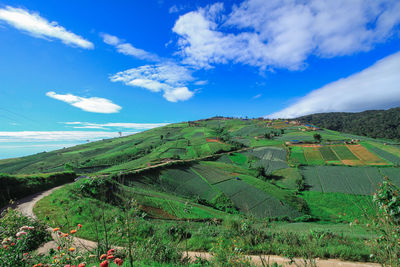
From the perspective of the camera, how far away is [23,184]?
1714 centimetres

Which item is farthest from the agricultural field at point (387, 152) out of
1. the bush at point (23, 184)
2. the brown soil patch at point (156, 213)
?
the bush at point (23, 184)

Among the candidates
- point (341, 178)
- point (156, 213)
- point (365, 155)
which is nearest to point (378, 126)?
point (365, 155)

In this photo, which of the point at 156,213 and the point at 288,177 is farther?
the point at 288,177

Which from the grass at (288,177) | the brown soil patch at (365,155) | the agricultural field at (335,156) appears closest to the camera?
the grass at (288,177)

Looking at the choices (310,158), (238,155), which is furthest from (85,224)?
(310,158)

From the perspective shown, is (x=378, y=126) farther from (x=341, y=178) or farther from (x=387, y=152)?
(x=341, y=178)

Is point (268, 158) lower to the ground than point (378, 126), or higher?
lower

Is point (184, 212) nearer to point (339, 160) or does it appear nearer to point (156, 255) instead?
point (156, 255)

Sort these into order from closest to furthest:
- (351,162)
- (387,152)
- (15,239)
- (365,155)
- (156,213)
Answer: (15,239)
(156,213)
(351,162)
(365,155)
(387,152)

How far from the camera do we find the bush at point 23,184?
15.1m

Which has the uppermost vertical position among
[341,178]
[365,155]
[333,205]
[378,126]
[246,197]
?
[378,126]

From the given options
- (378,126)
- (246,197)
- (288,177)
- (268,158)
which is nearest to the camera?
(246,197)

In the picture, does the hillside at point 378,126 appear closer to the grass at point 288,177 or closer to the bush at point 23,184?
the grass at point 288,177

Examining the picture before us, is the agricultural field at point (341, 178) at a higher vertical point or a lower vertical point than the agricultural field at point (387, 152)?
lower
